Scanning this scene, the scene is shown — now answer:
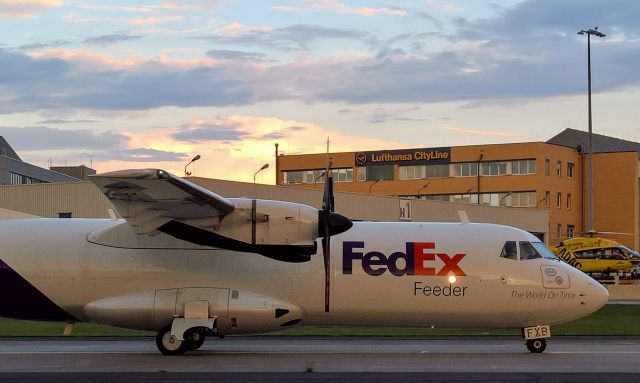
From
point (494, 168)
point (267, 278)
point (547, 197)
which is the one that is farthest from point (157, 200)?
point (494, 168)

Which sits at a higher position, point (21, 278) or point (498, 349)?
point (21, 278)

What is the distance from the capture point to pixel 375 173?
101 m

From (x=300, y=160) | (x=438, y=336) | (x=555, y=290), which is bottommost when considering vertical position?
(x=438, y=336)

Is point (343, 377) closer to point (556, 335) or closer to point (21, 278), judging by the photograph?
point (21, 278)

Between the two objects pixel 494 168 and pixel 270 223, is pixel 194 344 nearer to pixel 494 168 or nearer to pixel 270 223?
pixel 270 223

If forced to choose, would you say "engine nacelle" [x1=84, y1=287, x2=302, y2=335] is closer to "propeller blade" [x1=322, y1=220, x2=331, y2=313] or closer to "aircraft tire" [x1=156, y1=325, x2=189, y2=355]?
"aircraft tire" [x1=156, y1=325, x2=189, y2=355]

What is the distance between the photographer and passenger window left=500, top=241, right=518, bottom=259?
75.2ft

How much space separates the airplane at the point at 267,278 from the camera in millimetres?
21703

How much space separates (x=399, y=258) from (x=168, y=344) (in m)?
5.90

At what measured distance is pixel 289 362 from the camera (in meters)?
20.3

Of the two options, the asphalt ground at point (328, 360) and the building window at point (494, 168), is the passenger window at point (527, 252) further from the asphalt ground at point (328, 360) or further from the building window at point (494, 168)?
the building window at point (494, 168)

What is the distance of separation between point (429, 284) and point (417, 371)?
4.19m

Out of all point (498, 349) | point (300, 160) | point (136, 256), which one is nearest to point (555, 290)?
point (498, 349)

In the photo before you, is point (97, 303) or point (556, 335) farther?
point (556, 335)
